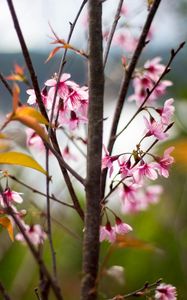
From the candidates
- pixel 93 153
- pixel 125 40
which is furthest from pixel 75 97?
pixel 125 40

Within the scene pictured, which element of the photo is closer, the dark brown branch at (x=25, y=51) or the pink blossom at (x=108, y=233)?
the dark brown branch at (x=25, y=51)

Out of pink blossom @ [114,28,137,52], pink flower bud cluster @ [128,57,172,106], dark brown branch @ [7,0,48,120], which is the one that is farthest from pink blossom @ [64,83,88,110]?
pink blossom @ [114,28,137,52]

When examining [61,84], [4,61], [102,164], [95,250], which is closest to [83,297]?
[95,250]

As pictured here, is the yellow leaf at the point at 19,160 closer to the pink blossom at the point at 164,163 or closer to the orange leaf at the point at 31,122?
the orange leaf at the point at 31,122

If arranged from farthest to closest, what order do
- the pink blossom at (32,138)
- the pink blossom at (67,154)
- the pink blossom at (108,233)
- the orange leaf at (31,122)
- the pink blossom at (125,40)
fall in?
the pink blossom at (125,40) → the pink blossom at (67,154) → the pink blossom at (32,138) → the pink blossom at (108,233) → the orange leaf at (31,122)

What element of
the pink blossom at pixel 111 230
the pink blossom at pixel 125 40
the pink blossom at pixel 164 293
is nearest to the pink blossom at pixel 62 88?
the pink blossom at pixel 111 230
